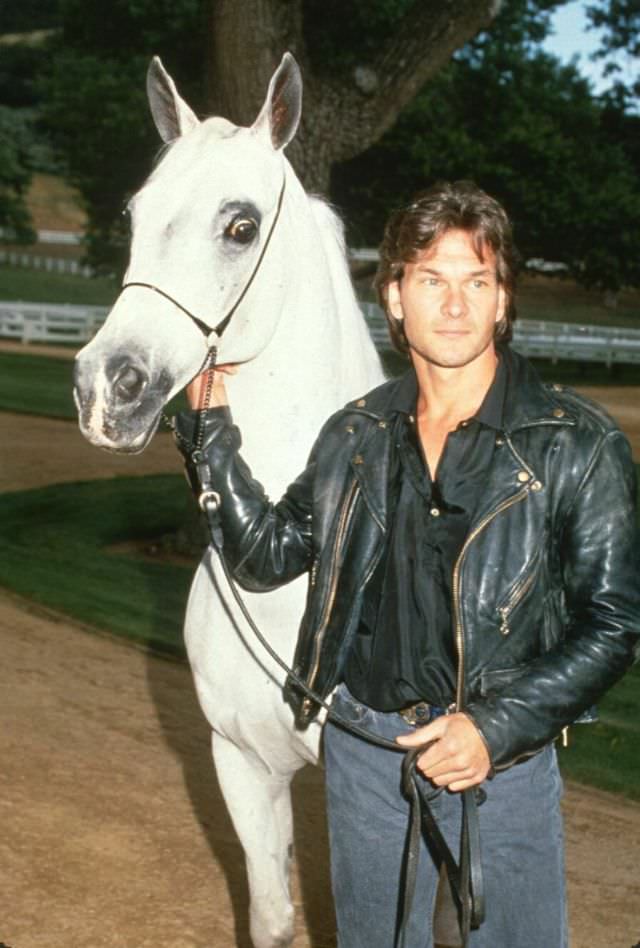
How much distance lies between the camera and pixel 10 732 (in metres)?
5.15

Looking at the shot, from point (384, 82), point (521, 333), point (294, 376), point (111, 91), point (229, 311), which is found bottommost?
point (521, 333)

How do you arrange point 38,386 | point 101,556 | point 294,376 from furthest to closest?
point 38,386 → point 101,556 → point 294,376

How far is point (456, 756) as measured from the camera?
1.97m

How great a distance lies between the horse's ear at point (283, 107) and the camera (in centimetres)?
256

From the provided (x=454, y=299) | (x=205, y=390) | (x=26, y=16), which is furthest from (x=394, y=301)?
(x=26, y=16)

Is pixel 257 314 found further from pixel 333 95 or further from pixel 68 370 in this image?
pixel 68 370

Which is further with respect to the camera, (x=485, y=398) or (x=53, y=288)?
(x=53, y=288)

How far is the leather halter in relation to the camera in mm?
2297

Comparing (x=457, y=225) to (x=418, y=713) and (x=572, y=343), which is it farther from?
(x=572, y=343)

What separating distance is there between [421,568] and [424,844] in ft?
1.46

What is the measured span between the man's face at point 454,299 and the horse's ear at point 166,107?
→ 79cm

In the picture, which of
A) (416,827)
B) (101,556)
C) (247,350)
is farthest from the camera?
(101,556)

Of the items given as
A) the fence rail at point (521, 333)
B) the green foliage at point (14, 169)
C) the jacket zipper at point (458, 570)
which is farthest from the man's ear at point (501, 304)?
the green foliage at point (14, 169)

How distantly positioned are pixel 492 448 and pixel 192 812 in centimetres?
280
